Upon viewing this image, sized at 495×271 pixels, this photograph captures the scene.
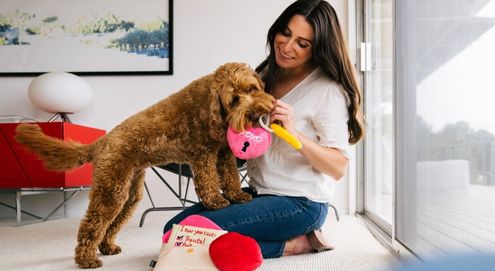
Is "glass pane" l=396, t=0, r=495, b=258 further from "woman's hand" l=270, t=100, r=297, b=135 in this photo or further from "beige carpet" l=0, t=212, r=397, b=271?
"woman's hand" l=270, t=100, r=297, b=135

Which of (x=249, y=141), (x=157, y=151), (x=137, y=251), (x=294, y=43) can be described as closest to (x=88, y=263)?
(x=137, y=251)

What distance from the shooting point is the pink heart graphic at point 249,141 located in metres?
1.44

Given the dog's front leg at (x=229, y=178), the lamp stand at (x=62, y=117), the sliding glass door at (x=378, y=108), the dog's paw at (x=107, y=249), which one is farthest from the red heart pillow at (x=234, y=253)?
the lamp stand at (x=62, y=117)

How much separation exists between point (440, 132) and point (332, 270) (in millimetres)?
601

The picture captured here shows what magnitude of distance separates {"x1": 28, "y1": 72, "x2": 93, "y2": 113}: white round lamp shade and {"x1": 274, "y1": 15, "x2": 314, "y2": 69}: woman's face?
2131mm

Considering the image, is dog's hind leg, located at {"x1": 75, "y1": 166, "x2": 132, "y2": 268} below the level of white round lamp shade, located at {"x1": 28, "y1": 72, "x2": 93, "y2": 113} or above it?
below

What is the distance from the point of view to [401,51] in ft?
5.51

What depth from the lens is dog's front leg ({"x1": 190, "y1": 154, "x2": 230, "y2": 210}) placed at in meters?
1.60

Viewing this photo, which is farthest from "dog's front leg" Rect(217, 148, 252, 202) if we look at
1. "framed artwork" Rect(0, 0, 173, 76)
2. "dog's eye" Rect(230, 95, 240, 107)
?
"framed artwork" Rect(0, 0, 173, 76)

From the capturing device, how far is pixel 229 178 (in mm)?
1672

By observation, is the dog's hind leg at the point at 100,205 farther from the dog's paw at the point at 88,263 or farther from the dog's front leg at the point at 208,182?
the dog's front leg at the point at 208,182

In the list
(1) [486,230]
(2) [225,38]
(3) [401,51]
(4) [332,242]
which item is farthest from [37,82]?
(1) [486,230]

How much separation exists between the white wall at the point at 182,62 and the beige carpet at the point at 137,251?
1015mm

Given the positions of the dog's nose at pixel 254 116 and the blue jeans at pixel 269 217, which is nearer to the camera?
the dog's nose at pixel 254 116
